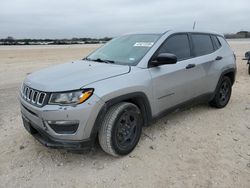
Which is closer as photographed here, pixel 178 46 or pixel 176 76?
pixel 176 76

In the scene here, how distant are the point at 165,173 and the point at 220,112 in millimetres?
2601

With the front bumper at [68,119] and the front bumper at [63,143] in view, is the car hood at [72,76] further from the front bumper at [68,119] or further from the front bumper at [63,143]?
the front bumper at [63,143]

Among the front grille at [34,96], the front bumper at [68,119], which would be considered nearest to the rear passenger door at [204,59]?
the front bumper at [68,119]

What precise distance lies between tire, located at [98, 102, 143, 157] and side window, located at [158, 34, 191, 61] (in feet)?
3.61

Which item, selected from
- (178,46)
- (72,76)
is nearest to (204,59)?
(178,46)

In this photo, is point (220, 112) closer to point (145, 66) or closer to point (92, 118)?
point (145, 66)

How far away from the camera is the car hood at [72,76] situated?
2824mm

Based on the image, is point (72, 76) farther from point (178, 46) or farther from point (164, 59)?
point (178, 46)

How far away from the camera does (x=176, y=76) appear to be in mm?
3787

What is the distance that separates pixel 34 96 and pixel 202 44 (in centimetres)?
323

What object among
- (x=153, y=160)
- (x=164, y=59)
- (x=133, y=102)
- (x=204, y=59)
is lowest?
(x=153, y=160)

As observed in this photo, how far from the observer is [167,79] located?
3.63 metres

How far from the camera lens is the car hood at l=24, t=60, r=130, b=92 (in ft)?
9.27

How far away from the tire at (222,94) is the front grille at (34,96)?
3.56 m
